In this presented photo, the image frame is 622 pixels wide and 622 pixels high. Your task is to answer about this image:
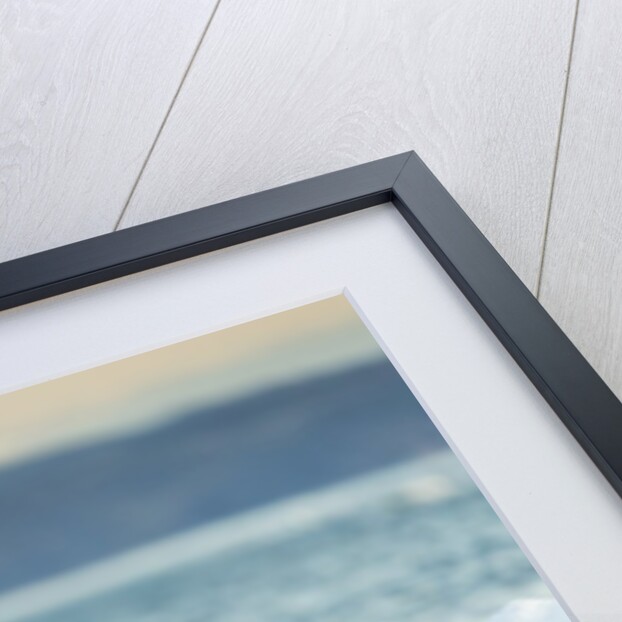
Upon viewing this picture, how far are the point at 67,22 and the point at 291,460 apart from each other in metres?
0.38

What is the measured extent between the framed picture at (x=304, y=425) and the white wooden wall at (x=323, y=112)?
0.12 ft

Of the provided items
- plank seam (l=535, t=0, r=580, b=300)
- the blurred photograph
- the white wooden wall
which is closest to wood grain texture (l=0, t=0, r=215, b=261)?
the white wooden wall

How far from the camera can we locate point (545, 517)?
0.41m

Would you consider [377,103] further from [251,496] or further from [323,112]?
[251,496]

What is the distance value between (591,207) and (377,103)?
0.50ft

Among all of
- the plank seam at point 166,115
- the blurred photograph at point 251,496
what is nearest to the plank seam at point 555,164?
the blurred photograph at point 251,496

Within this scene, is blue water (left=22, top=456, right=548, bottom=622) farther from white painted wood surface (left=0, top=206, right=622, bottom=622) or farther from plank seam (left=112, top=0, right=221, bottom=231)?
Result: plank seam (left=112, top=0, right=221, bottom=231)

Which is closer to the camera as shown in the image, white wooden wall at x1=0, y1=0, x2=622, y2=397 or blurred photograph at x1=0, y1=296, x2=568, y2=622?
blurred photograph at x1=0, y1=296, x2=568, y2=622

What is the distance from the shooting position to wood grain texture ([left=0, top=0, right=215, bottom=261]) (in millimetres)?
537

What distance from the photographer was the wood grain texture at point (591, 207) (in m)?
0.47

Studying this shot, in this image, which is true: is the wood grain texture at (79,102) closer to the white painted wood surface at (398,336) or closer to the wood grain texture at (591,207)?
the white painted wood surface at (398,336)

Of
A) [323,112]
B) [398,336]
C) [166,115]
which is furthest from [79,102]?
[398,336]

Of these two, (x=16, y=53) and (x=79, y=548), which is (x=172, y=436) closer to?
(x=79, y=548)

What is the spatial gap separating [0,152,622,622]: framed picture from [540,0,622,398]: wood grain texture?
0.10 ft
